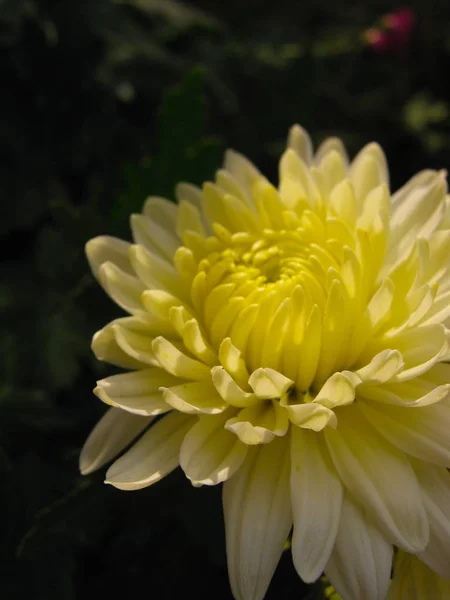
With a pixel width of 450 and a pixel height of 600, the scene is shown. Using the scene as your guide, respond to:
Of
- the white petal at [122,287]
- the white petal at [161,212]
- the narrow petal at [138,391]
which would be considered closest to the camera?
the narrow petal at [138,391]

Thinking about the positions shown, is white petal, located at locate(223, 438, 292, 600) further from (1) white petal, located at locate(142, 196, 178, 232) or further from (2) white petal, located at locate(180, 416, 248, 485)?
(1) white petal, located at locate(142, 196, 178, 232)

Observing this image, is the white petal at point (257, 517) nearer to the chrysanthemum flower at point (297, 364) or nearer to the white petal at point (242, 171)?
the chrysanthemum flower at point (297, 364)

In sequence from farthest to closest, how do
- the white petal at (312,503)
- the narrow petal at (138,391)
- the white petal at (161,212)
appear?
1. the white petal at (161,212)
2. the narrow petal at (138,391)
3. the white petal at (312,503)

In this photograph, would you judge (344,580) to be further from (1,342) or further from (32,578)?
(1,342)

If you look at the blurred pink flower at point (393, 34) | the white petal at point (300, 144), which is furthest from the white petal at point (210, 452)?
the blurred pink flower at point (393, 34)

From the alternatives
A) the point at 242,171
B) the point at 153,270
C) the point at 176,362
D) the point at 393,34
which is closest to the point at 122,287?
the point at 153,270

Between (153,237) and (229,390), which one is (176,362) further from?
(153,237)

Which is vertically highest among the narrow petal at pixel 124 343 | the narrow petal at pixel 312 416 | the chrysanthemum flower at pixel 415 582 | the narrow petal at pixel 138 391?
the narrow petal at pixel 124 343
